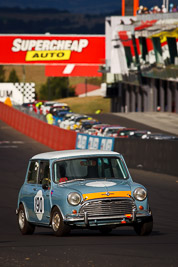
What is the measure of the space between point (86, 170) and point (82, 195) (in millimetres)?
909

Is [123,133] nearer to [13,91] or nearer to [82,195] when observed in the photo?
Answer: [82,195]

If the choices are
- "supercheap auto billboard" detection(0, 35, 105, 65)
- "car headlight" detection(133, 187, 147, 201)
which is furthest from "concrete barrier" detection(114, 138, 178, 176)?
"supercheap auto billboard" detection(0, 35, 105, 65)

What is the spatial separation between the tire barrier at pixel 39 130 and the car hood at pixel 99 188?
25.0 m

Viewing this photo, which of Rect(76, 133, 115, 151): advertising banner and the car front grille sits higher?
the car front grille

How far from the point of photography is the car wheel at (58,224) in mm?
12102

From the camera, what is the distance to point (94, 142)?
34.2 m

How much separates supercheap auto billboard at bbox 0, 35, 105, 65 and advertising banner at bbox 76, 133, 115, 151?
68218mm

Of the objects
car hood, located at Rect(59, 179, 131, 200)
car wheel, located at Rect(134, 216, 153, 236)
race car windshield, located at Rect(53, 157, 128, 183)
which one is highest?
race car windshield, located at Rect(53, 157, 128, 183)

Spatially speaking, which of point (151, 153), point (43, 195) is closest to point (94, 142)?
point (151, 153)

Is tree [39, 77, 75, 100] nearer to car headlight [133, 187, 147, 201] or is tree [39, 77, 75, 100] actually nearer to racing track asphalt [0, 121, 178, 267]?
racing track asphalt [0, 121, 178, 267]

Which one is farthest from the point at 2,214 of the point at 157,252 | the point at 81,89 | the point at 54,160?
the point at 81,89

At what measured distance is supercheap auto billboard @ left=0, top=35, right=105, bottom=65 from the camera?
105 metres

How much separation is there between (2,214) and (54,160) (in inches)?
226

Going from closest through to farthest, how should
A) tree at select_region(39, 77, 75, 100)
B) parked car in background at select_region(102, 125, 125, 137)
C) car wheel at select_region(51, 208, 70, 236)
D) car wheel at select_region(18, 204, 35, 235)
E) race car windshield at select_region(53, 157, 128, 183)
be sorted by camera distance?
car wheel at select_region(51, 208, 70, 236), race car windshield at select_region(53, 157, 128, 183), car wheel at select_region(18, 204, 35, 235), parked car in background at select_region(102, 125, 125, 137), tree at select_region(39, 77, 75, 100)
